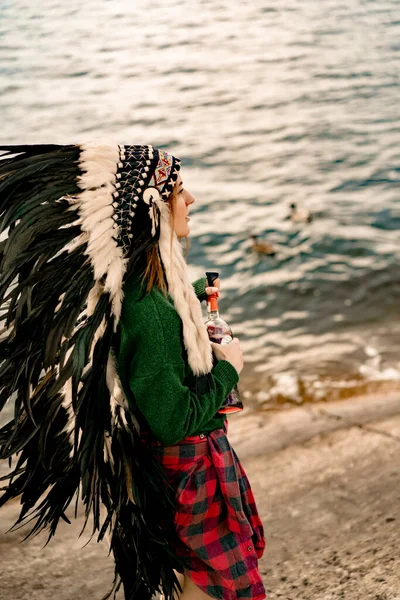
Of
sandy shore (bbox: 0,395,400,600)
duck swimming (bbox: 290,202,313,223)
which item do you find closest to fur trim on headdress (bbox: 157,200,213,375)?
sandy shore (bbox: 0,395,400,600)

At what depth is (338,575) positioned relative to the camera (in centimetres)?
317

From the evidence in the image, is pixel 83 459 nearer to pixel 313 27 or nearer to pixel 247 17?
pixel 313 27

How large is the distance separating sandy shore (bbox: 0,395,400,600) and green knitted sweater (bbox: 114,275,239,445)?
1210mm

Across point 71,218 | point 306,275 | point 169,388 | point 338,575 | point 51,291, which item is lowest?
point 306,275

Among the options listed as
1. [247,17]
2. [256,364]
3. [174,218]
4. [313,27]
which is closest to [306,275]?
[256,364]

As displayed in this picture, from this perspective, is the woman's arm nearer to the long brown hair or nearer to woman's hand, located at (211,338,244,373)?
the long brown hair

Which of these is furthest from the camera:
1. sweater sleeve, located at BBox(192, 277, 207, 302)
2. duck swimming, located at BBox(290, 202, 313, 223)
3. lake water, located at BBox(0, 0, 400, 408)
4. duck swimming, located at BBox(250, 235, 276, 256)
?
duck swimming, located at BBox(290, 202, 313, 223)

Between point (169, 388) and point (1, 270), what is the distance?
61 cm

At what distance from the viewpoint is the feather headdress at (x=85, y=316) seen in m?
2.25

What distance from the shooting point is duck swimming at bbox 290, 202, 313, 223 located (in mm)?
8930

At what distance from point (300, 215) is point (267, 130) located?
3849 millimetres

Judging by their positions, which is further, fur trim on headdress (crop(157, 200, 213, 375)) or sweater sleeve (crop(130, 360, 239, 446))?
fur trim on headdress (crop(157, 200, 213, 375))

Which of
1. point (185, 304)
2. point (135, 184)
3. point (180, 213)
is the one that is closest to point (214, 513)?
point (185, 304)

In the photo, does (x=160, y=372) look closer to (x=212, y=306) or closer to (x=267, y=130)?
(x=212, y=306)
